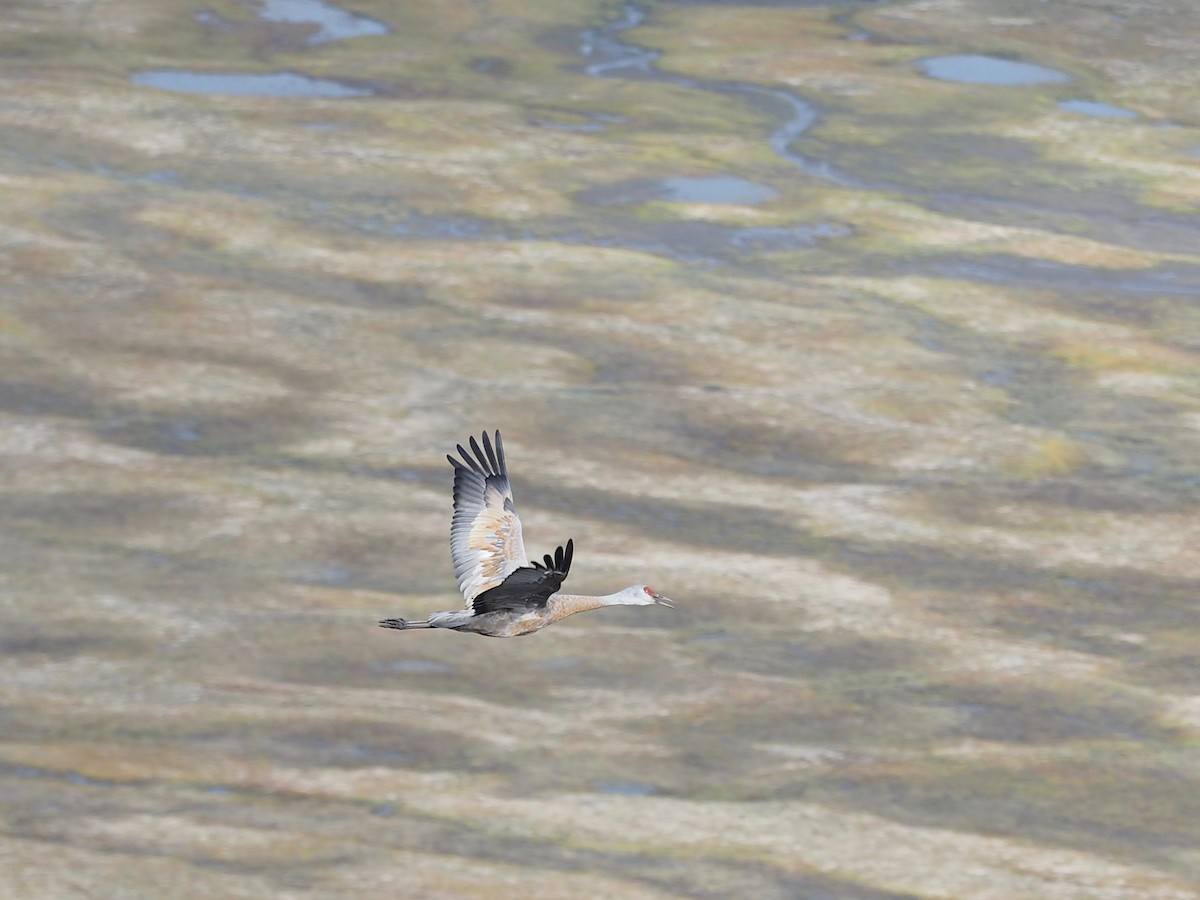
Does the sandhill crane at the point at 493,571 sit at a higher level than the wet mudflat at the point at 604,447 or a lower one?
higher

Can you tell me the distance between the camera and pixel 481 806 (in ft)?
184

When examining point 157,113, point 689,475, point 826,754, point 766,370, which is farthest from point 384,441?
point 157,113

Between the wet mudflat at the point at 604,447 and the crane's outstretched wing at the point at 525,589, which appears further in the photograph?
the wet mudflat at the point at 604,447

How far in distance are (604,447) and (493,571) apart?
52790 millimetres

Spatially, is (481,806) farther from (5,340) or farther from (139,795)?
(5,340)

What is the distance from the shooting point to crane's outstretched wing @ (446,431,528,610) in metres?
30.5

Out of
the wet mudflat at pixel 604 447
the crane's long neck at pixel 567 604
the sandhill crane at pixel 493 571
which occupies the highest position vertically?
the sandhill crane at pixel 493 571

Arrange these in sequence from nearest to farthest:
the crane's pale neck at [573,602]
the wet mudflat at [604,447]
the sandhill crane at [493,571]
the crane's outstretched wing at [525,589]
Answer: the crane's outstretched wing at [525,589] < the sandhill crane at [493,571] < the crane's pale neck at [573,602] < the wet mudflat at [604,447]

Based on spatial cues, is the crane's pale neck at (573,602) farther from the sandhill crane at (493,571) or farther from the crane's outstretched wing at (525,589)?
the crane's outstretched wing at (525,589)

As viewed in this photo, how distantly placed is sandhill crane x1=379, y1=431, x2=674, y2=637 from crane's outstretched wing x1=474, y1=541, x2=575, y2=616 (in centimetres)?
1

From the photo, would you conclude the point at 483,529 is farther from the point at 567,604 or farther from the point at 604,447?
the point at 604,447

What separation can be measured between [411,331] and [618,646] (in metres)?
30.6

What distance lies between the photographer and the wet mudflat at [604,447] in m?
56.7

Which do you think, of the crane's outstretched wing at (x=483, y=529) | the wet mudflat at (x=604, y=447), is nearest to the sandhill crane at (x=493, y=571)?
→ the crane's outstretched wing at (x=483, y=529)
